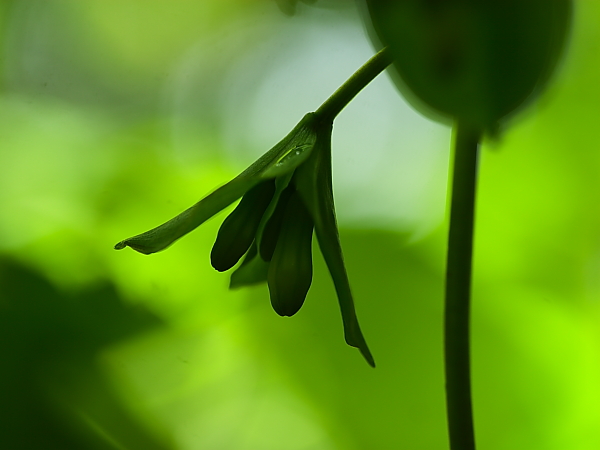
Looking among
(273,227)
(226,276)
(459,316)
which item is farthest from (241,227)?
(226,276)

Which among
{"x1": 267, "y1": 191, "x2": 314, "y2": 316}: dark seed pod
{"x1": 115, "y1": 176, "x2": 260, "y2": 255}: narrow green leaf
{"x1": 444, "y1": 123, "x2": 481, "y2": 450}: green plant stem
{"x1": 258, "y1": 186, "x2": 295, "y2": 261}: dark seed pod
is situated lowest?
{"x1": 444, "y1": 123, "x2": 481, "y2": 450}: green plant stem

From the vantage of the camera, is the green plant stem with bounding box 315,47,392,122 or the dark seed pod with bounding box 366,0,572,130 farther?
the green plant stem with bounding box 315,47,392,122

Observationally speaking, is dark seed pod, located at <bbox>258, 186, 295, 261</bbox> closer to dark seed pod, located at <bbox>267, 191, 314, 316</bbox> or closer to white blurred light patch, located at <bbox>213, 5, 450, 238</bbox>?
dark seed pod, located at <bbox>267, 191, 314, 316</bbox>

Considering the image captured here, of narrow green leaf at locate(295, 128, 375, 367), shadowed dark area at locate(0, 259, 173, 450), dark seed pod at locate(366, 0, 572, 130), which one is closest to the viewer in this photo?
dark seed pod at locate(366, 0, 572, 130)

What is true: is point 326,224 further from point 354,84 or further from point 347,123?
point 347,123

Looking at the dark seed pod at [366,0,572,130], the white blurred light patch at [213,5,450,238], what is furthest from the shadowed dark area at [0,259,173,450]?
the dark seed pod at [366,0,572,130]

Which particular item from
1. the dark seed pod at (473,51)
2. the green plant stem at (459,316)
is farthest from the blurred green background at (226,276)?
the dark seed pod at (473,51)
